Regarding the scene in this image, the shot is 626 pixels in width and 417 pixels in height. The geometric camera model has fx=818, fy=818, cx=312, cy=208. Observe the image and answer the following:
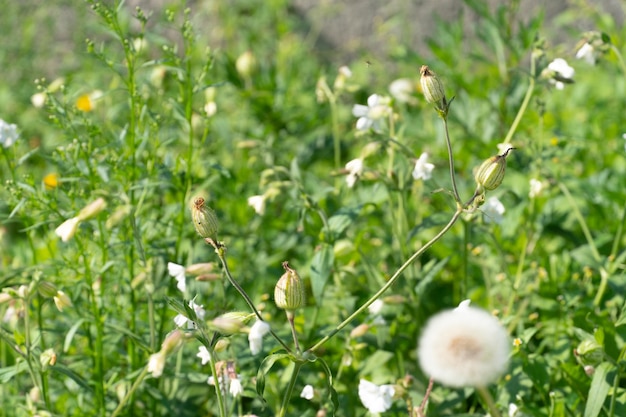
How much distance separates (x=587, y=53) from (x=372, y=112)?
59cm

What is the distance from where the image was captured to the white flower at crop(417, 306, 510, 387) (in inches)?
38.2

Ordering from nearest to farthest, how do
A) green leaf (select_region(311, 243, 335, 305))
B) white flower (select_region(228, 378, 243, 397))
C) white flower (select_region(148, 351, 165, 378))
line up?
white flower (select_region(148, 351, 165, 378))
white flower (select_region(228, 378, 243, 397))
green leaf (select_region(311, 243, 335, 305))

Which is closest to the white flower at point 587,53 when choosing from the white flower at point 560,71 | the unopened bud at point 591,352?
the white flower at point 560,71

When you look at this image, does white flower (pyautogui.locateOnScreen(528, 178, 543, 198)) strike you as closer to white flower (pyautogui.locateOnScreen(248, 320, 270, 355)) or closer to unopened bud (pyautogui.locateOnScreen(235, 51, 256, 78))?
white flower (pyautogui.locateOnScreen(248, 320, 270, 355))

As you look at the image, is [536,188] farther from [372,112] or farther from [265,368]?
[265,368]

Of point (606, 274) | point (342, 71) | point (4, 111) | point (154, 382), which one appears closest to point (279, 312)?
point (154, 382)

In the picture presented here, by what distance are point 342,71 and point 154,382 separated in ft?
3.47

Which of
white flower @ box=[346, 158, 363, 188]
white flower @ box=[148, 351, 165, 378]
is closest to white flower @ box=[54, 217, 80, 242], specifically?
white flower @ box=[148, 351, 165, 378]

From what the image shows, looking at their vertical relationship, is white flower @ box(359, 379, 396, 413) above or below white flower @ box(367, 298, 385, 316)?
above

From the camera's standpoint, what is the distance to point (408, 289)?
2012 millimetres

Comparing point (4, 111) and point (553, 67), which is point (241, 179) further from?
point (4, 111)

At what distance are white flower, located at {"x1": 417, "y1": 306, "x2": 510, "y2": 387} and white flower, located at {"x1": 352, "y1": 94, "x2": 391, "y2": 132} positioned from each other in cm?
104

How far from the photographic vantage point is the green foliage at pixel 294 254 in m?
1.70

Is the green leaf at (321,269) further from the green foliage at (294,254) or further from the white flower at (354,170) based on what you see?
the white flower at (354,170)
